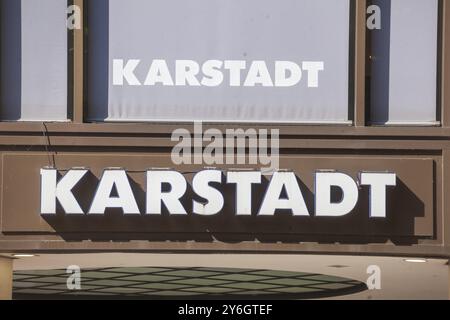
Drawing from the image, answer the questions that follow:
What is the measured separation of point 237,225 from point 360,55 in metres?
2.43

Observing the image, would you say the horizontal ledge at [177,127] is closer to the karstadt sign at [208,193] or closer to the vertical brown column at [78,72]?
the vertical brown column at [78,72]

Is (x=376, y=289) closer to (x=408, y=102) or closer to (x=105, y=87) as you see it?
(x=408, y=102)

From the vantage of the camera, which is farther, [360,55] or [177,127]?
[360,55]

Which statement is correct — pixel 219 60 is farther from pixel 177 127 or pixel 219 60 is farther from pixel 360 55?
pixel 360 55

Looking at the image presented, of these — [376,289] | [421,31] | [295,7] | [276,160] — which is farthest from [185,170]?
[376,289]

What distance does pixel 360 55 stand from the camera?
12.2 meters

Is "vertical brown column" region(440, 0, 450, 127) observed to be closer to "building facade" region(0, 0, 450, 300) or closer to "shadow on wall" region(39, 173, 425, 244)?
"building facade" region(0, 0, 450, 300)

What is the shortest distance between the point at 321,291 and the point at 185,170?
5674mm

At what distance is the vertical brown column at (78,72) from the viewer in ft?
39.6

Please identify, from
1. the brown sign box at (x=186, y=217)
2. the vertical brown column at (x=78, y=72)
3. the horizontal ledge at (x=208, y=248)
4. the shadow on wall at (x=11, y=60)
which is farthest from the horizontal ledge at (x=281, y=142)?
the horizontal ledge at (x=208, y=248)

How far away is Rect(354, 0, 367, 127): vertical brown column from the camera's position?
12.2 m

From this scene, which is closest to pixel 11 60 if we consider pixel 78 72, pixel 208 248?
pixel 78 72

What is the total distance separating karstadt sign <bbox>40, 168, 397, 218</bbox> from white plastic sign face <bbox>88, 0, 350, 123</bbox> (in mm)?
865

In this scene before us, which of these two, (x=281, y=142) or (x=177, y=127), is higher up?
(x=177, y=127)
